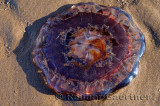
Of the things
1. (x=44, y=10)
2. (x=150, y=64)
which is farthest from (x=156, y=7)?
(x=44, y=10)

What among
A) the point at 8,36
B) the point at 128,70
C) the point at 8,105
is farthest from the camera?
the point at 8,36

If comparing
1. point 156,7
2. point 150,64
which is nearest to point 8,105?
point 150,64

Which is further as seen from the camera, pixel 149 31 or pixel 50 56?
pixel 149 31

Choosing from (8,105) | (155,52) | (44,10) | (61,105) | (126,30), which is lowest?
(61,105)

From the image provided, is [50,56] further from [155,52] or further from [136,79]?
[155,52]

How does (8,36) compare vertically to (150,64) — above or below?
above

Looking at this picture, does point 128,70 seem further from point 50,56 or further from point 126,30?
point 50,56

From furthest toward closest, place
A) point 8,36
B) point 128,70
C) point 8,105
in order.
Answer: point 8,36
point 8,105
point 128,70
